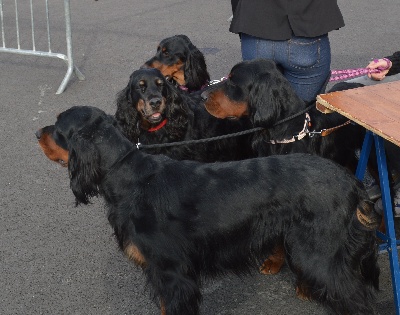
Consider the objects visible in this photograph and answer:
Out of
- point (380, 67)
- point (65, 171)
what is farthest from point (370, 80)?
point (65, 171)

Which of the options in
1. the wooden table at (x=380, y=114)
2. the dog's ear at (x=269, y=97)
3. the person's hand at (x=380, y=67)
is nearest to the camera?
the wooden table at (x=380, y=114)

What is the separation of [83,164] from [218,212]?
2.33 feet

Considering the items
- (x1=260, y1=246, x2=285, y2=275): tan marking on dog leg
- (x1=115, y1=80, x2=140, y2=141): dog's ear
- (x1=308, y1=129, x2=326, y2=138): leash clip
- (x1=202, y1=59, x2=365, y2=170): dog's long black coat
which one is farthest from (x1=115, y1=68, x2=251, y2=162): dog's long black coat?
(x1=260, y1=246, x2=285, y2=275): tan marking on dog leg

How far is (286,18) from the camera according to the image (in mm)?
4164

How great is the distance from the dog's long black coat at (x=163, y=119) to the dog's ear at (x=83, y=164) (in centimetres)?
108

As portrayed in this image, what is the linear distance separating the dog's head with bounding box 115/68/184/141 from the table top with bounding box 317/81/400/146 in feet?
3.95

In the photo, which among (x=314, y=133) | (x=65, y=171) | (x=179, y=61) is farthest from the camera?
(x=65, y=171)

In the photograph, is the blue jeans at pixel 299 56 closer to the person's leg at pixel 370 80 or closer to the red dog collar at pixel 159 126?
the person's leg at pixel 370 80

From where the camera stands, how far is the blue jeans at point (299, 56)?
14.0 ft

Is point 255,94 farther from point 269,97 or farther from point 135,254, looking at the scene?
point 135,254

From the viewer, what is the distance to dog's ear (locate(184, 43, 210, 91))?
5.23 meters

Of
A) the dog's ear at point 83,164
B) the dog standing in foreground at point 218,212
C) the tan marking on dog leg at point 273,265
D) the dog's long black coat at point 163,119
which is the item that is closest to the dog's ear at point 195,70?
the dog's long black coat at point 163,119

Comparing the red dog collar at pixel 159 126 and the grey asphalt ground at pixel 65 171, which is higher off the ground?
the red dog collar at pixel 159 126

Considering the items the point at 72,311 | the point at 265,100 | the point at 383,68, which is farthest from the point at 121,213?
the point at 383,68
